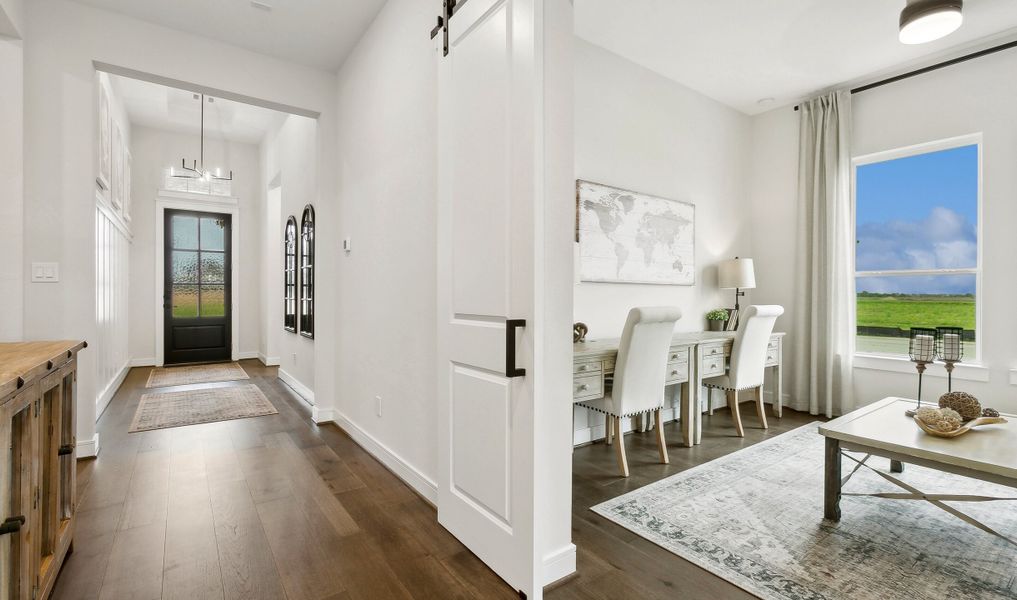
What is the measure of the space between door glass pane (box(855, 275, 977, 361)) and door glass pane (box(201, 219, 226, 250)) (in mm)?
8104

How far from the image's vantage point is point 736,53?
372cm

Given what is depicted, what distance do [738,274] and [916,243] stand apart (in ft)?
4.75

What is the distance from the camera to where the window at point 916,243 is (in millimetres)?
3719

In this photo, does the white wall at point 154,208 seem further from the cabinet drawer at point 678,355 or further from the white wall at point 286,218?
the cabinet drawer at point 678,355

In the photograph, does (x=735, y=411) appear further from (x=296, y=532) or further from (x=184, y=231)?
(x=184, y=231)

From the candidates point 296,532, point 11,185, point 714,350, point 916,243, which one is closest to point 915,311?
point 916,243

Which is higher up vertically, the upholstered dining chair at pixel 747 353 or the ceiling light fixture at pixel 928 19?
the ceiling light fixture at pixel 928 19

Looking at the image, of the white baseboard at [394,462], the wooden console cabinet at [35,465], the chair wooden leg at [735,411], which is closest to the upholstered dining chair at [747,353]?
the chair wooden leg at [735,411]

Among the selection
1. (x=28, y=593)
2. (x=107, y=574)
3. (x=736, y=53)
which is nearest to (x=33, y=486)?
(x=28, y=593)

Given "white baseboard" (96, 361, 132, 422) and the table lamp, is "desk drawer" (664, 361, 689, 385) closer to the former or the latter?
the table lamp

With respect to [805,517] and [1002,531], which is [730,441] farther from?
[1002,531]

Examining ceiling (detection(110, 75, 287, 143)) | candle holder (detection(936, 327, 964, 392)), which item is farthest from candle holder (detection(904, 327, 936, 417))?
ceiling (detection(110, 75, 287, 143))

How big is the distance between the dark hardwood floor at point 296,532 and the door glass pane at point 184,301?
399 cm

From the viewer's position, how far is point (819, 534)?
6.92ft
